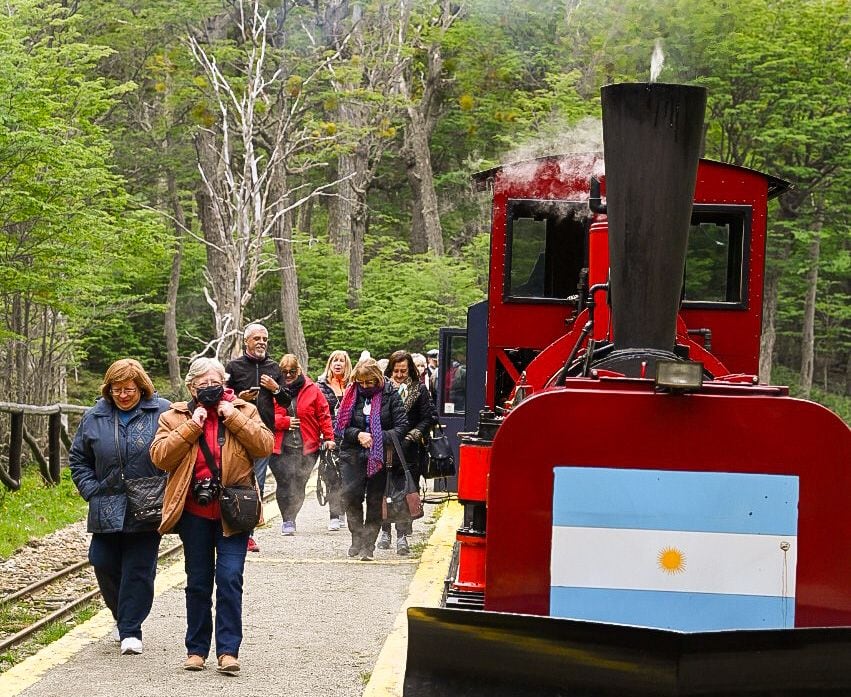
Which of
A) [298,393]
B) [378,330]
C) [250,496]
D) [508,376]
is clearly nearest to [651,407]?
[250,496]

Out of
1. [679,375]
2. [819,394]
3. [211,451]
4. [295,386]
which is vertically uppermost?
[679,375]

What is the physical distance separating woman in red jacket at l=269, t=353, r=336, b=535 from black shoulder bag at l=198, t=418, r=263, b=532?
5349 millimetres

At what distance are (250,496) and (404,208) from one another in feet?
118

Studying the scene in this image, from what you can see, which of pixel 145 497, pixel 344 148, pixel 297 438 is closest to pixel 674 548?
pixel 145 497

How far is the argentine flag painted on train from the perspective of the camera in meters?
4.66

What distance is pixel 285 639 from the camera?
8117 millimetres

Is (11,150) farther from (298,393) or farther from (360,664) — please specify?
(360,664)

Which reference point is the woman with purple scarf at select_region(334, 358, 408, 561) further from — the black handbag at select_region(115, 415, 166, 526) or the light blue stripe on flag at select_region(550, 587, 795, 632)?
the light blue stripe on flag at select_region(550, 587, 795, 632)

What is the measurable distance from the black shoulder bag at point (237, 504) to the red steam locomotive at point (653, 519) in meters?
2.56

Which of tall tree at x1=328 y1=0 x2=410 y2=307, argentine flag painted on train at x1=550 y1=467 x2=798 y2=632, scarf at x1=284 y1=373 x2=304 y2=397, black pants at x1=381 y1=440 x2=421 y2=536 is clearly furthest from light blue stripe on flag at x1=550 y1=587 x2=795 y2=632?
tall tree at x1=328 y1=0 x2=410 y2=307

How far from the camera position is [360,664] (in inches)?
294

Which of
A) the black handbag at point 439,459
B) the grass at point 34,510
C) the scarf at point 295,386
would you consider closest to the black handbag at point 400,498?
the black handbag at point 439,459

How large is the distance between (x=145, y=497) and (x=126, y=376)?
28.9 inches

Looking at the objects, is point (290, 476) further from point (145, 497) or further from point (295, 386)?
point (145, 497)
